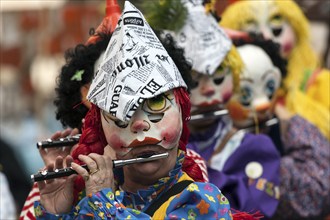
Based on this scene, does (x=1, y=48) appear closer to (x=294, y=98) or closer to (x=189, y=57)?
(x=294, y=98)

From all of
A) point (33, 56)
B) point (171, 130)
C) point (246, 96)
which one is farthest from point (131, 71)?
point (33, 56)

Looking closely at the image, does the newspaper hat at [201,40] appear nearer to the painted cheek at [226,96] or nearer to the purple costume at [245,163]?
the painted cheek at [226,96]

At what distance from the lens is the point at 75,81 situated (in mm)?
3973

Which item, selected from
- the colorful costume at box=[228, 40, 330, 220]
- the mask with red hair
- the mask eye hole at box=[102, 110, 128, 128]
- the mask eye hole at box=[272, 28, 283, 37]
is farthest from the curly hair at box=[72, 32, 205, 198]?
the mask eye hole at box=[272, 28, 283, 37]

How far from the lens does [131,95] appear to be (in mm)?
3307

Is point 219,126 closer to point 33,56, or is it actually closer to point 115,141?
point 115,141

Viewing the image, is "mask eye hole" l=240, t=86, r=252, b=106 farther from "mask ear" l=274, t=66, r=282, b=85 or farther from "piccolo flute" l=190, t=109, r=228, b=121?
"piccolo flute" l=190, t=109, r=228, b=121

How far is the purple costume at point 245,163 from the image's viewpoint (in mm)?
4461

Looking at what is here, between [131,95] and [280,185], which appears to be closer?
[131,95]

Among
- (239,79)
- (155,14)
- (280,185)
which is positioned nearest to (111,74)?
(155,14)

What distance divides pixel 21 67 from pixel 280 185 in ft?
24.2

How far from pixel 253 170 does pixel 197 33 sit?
680mm

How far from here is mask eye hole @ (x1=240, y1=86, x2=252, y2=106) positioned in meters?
4.90

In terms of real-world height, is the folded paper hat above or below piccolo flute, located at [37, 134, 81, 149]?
above
